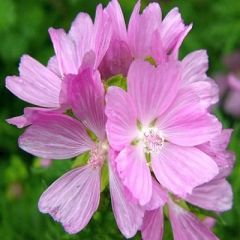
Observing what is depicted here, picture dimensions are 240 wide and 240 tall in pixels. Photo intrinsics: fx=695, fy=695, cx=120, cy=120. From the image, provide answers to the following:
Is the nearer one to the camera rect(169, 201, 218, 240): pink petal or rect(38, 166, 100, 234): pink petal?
rect(38, 166, 100, 234): pink petal

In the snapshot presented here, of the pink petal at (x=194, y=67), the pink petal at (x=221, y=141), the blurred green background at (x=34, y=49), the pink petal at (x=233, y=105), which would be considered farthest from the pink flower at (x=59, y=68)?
the pink petal at (x=233, y=105)

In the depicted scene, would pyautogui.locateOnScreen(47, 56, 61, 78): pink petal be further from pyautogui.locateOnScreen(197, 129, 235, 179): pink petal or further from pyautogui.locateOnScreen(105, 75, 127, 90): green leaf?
pyautogui.locateOnScreen(197, 129, 235, 179): pink petal

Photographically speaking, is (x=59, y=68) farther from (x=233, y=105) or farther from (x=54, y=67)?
(x=233, y=105)

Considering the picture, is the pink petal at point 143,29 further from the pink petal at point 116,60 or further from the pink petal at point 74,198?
the pink petal at point 74,198

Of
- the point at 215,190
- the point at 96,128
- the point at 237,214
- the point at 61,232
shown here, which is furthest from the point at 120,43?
the point at 237,214

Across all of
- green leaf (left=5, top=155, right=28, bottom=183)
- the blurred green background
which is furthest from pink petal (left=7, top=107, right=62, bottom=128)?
green leaf (left=5, top=155, right=28, bottom=183)

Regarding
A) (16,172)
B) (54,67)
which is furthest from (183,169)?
(16,172)
